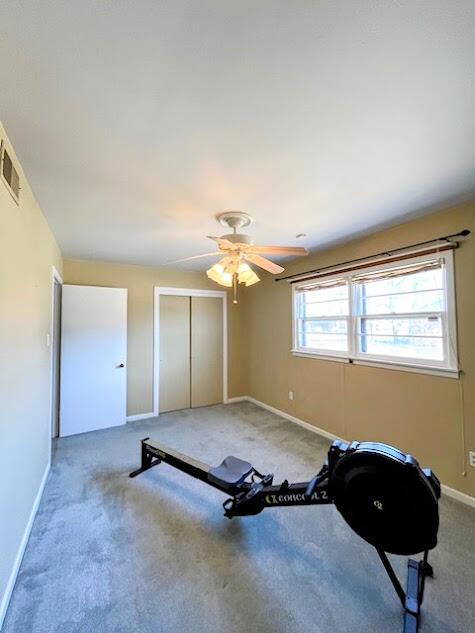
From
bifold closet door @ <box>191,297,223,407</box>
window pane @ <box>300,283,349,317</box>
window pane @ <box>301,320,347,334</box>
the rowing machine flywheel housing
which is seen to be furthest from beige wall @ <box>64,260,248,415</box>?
the rowing machine flywheel housing

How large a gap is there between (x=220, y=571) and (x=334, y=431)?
231 cm

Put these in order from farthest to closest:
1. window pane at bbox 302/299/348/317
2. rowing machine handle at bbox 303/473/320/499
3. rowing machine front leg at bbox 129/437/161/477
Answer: window pane at bbox 302/299/348/317, rowing machine front leg at bbox 129/437/161/477, rowing machine handle at bbox 303/473/320/499

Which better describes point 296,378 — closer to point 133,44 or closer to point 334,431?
point 334,431

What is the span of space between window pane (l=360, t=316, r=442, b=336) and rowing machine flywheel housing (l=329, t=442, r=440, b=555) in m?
1.56

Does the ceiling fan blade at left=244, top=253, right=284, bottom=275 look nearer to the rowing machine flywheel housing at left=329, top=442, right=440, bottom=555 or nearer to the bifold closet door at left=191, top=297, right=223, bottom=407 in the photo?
the rowing machine flywheel housing at left=329, top=442, right=440, bottom=555

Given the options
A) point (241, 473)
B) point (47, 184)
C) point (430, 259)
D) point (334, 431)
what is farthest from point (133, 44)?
point (334, 431)

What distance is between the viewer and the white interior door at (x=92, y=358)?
12.7 feet

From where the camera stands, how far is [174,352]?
4.93 m

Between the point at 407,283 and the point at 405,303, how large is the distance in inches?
7.8

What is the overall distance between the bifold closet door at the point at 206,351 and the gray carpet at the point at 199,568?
7.82 feet

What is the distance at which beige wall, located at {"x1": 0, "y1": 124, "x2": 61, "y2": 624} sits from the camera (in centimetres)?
151

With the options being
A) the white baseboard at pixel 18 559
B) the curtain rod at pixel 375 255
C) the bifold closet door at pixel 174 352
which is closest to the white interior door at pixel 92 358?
the bifold closet door at pixel 174 352

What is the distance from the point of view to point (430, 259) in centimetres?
260

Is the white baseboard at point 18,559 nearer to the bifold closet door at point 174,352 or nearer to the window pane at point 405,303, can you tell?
the bifold closet door at point 174,352
